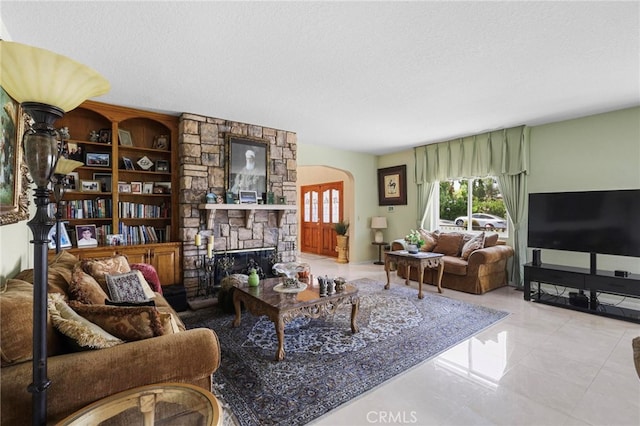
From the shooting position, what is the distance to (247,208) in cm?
458

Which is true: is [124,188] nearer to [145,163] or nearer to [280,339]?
[145,163]

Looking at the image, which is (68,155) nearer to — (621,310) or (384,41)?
(384,41)

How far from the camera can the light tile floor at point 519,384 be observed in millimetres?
1819

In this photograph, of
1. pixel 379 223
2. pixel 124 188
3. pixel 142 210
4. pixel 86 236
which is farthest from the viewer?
pixel 379 223

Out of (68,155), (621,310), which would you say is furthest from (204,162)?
(621,310)

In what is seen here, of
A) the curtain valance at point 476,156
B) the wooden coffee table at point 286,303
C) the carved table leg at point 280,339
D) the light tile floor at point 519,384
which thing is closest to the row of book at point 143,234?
the wooden coffee table at point 286,303

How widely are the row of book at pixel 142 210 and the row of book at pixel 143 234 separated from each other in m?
0.15

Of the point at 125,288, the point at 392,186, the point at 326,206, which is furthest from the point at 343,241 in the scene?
the point at 125,288

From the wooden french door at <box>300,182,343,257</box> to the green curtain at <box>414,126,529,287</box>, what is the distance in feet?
9.53

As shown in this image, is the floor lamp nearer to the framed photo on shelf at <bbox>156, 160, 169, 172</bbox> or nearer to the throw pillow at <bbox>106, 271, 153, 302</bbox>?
the throw pillow at <bbox>106, 271, 153, 302</bbox>

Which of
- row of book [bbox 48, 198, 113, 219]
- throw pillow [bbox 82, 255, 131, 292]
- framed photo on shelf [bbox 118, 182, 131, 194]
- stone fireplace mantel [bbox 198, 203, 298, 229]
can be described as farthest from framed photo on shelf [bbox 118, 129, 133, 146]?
throw pillow [bbox 82, 255, 131, 292]

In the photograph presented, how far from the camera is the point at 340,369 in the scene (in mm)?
2336

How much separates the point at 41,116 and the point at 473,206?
20.2ft

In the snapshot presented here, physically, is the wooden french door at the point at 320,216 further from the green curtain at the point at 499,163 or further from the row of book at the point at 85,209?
the row of book at the point at 85,209
